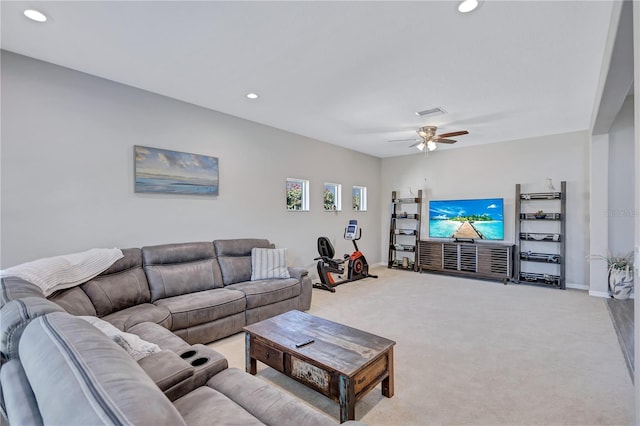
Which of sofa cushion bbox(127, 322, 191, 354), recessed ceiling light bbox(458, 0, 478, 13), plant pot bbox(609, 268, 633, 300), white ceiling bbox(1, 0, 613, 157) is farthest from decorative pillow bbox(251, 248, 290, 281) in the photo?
plant pot bbox(609, 268, 633, 300)

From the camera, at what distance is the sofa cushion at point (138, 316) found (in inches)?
93.7

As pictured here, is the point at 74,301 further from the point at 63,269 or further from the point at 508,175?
the point at 508,175

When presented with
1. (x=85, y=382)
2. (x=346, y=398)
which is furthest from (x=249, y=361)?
(x=85, y=382)

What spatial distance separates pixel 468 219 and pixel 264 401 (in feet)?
19.1

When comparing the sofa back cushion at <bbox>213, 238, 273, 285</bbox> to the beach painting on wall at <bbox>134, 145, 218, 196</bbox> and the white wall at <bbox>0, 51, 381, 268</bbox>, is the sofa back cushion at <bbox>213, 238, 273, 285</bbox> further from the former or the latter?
the beach painting on wall at <bbox>134, 145, 218, 196</bbox>

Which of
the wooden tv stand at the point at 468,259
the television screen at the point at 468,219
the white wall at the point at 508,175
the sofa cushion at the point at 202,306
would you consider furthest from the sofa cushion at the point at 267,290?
the white wall at the point at 508,175

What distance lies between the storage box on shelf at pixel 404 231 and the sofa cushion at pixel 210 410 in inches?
234

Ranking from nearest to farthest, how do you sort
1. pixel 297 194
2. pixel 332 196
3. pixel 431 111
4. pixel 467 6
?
pixel 467 6
pixel 431 111
pixel 297 194
pixel 332 196

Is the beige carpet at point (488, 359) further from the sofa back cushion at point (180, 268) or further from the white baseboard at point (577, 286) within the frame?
the sofa back cushion at point (180, 268)

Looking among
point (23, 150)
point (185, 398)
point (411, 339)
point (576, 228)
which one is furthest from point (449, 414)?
point (576, 228)

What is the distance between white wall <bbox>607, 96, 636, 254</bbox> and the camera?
446cm

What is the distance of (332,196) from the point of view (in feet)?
20.7

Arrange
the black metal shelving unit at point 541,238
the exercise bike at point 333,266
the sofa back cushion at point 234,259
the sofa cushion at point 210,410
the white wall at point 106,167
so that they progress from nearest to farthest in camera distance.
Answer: the sofa cushion at point 210,410 → the white wall at point 106,167 → the sofa back cushion at point 234,259 → the exercise bike at point 333,266 → the black metal shelving unit at point 541,238

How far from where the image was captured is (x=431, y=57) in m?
2.74
